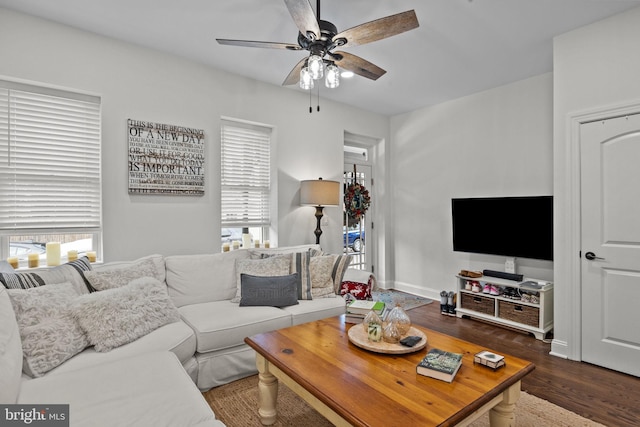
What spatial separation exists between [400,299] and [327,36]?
3.59m

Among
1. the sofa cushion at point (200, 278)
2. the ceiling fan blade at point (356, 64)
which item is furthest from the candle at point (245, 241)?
the ceiling fan blade at point (356, 64)

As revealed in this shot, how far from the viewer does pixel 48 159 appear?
2.63 meters

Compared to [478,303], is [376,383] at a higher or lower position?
higher

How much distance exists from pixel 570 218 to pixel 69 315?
3.71m

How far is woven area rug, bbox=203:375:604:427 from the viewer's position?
75.3 inches

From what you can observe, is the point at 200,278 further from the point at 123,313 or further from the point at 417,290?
the point at 417,290

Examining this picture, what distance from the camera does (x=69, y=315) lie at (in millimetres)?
1807

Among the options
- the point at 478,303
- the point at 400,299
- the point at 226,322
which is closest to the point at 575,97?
the point at 478,303

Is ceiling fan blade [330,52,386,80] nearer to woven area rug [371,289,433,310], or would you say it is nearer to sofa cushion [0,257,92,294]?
sofa cushion [0,257,92,294]

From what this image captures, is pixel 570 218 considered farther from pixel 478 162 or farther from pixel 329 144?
pixel 329 144

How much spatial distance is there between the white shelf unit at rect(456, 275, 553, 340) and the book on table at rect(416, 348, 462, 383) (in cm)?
215

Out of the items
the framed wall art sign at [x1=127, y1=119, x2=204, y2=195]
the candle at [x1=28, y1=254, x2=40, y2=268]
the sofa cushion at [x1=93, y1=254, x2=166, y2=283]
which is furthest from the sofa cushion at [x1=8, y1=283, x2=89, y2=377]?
the framed wall art sign at [x1=127, y1=119, x2=204, y2=195]

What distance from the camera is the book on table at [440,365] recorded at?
1.45 m

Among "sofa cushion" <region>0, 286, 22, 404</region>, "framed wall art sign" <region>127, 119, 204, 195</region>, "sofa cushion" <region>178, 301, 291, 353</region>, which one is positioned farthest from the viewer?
"framed wall art sign" <region>127, 119, 204, 195</region>
